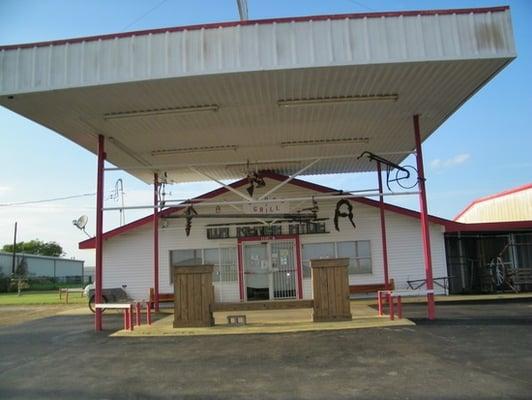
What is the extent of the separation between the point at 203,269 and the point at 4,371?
15.9ft

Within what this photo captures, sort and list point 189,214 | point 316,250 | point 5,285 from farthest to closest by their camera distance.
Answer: point 5,285 → point 316,250 → point 189,214

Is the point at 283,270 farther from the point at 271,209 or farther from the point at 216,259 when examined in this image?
the point at 271,209

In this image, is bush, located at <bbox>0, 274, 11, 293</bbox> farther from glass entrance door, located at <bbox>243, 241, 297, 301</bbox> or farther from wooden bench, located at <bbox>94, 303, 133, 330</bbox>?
wooden bench, located at <bbox>94, 303, 133, 330</bbox>

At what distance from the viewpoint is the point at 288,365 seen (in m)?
7.38

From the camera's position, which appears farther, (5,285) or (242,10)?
(5,285)

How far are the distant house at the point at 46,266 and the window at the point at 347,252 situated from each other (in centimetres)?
4839

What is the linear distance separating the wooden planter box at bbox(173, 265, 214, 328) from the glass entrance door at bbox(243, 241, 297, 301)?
315 inches

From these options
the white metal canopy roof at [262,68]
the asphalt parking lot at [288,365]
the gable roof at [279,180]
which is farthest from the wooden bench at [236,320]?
the gable roof at [279,180]

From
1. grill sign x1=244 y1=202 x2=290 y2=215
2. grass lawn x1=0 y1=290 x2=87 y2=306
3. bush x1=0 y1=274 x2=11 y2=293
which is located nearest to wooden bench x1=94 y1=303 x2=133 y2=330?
grill sign x1=244 y1=202 x2=290 y2=215

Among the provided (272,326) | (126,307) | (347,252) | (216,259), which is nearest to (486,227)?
(347,252)

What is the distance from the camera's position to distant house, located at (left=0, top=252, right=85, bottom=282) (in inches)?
2351

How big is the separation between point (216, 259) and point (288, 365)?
42.6 feet

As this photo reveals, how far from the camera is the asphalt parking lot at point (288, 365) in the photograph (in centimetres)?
604

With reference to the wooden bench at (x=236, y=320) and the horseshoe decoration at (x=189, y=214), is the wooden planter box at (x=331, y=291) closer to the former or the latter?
the wooden bench at (x=236, y=320)
